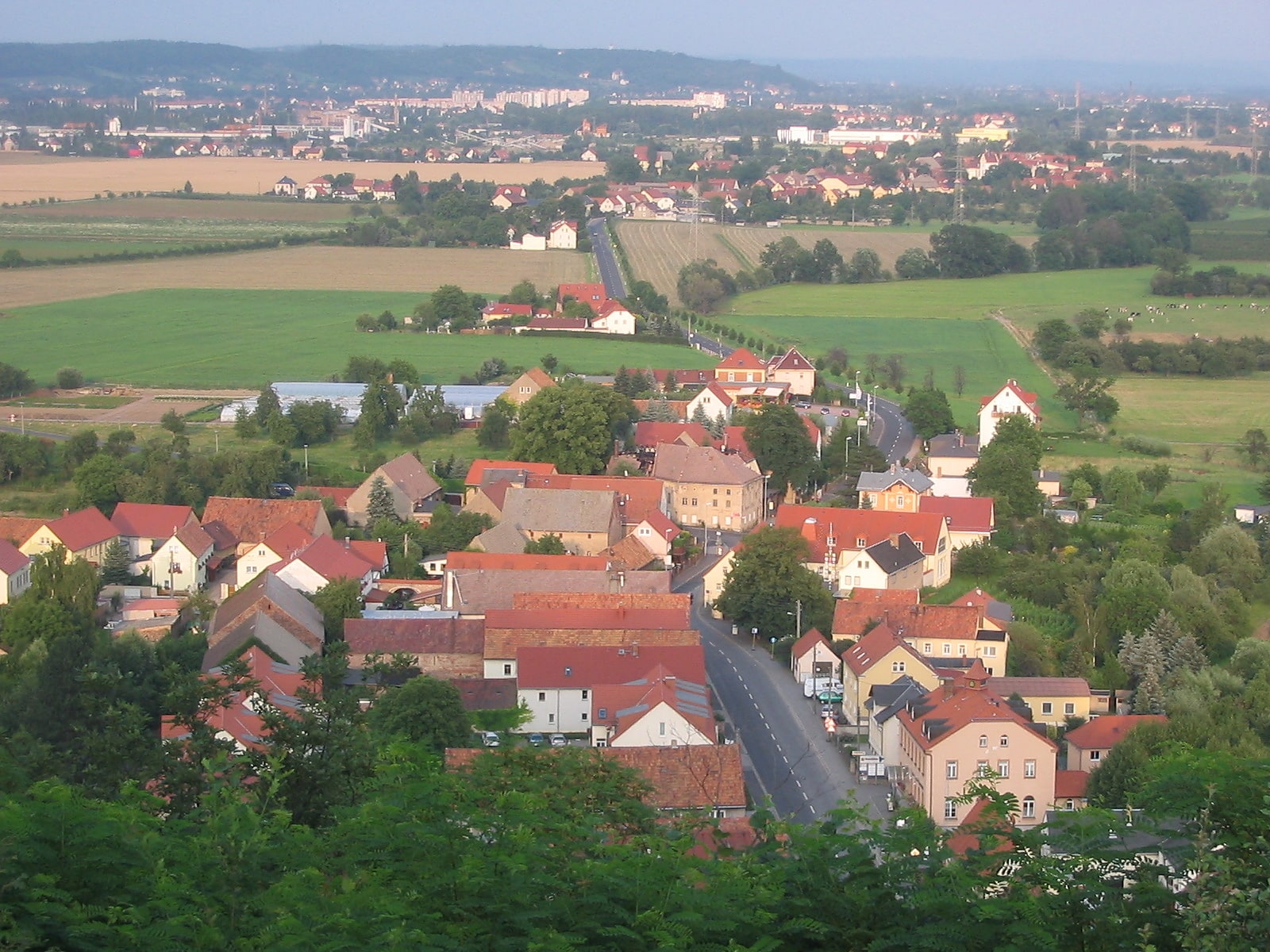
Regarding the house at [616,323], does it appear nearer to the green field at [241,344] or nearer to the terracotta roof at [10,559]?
the green field at [241,344]

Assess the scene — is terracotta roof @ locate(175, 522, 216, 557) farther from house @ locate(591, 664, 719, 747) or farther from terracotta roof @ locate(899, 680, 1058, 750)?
terracotta roof @ locate(899, 680, 1058, 750)

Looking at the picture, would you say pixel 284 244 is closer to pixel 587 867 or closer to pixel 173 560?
pixel 173 560

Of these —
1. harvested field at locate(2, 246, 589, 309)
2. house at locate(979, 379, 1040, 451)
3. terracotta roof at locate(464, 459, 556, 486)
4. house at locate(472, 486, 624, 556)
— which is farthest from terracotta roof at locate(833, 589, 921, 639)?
harvested field at locate(2, 246, 589, 309)

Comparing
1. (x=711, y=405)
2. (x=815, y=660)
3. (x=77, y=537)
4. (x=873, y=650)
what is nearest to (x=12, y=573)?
(x=77, y=537)

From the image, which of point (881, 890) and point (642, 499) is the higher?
point (881, 890)

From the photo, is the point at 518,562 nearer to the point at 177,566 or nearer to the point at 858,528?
the point at 177,566

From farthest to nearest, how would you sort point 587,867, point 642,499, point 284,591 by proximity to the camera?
point 642,499 → point 284,591 → point 587,867

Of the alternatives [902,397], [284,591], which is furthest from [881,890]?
[902,397]
